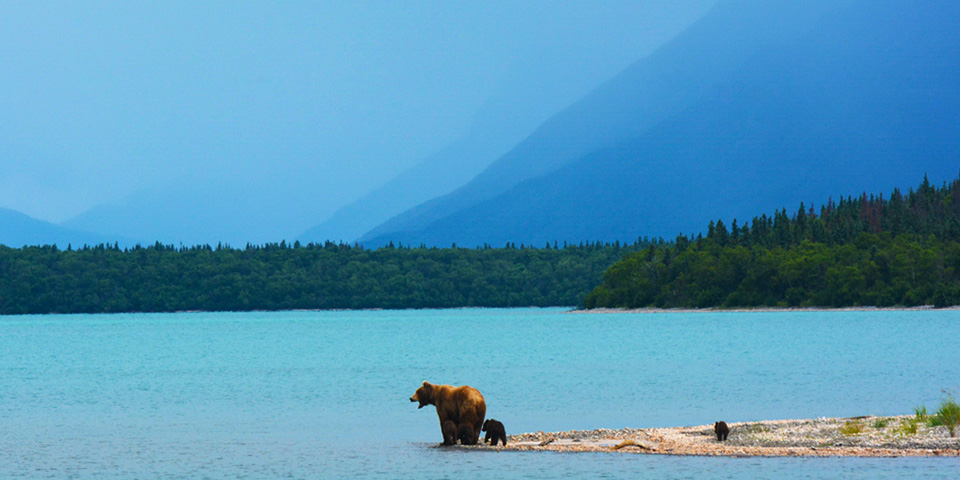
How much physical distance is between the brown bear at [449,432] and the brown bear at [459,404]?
11cm

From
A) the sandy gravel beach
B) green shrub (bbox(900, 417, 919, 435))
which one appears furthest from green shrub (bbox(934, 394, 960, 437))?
green shrub (bbox(900, 417, 919, 435))

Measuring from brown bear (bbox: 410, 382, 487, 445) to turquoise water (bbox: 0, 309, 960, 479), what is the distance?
144cm

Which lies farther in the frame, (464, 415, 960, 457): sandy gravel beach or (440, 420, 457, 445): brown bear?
(440, 420, 457, 445): brown bear

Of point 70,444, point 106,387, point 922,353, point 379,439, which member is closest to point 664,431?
point 379,439

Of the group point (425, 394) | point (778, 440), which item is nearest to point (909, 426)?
point (778, 440)

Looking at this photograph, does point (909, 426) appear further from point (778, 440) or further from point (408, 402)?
point (408, 402)

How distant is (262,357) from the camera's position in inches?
4564

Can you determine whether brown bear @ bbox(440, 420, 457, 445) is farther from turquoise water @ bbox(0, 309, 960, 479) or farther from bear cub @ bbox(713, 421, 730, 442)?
bear cub @ bbox(713, 421, 730, 442)

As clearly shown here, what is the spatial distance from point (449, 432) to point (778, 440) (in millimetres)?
10212

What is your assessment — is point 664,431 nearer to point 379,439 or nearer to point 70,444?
point 379,439

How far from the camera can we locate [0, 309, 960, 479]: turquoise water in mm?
33938

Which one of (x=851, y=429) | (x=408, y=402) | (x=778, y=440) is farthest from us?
(x=408, y=402)

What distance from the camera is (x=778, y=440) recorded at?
3628 centimetres

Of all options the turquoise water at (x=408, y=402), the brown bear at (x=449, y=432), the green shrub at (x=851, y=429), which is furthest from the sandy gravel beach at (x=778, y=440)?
the brown bear at (x=449, y=432)
